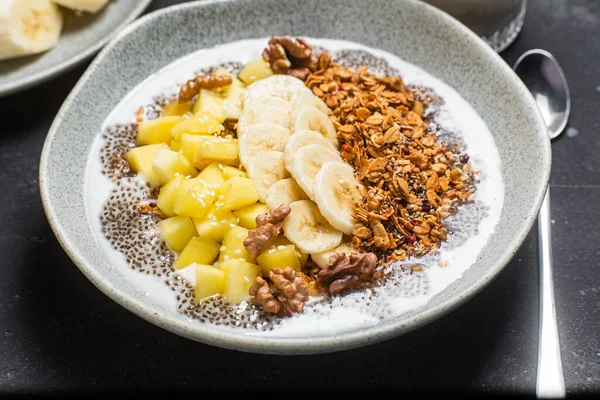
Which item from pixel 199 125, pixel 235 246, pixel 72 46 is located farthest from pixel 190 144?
pixel 72 46

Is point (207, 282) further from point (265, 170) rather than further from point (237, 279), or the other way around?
point (265, 170)

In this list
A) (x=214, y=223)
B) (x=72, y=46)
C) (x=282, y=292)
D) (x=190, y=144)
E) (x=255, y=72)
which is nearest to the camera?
(x=282, y=292)

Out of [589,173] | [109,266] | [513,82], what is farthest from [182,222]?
[589,173]

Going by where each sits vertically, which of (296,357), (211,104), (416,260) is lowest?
(296,357)

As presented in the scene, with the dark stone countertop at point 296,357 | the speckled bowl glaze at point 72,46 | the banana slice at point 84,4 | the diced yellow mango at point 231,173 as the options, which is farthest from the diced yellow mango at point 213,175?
the banana slice at point 84,4

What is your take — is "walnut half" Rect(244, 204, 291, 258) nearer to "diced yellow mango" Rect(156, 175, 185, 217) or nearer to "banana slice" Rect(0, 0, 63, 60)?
"diced yellow mango" Rect(156, 175, 185, 217)

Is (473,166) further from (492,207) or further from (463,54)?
(463,54)

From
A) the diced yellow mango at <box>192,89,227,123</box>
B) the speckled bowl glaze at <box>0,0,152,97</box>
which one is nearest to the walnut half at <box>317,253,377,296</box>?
the diced yellow mango at <box>192,89,227,123</box>

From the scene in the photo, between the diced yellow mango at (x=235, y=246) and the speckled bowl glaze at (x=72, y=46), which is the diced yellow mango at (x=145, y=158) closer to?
the diced yellow mango at (x=235, y=246)
